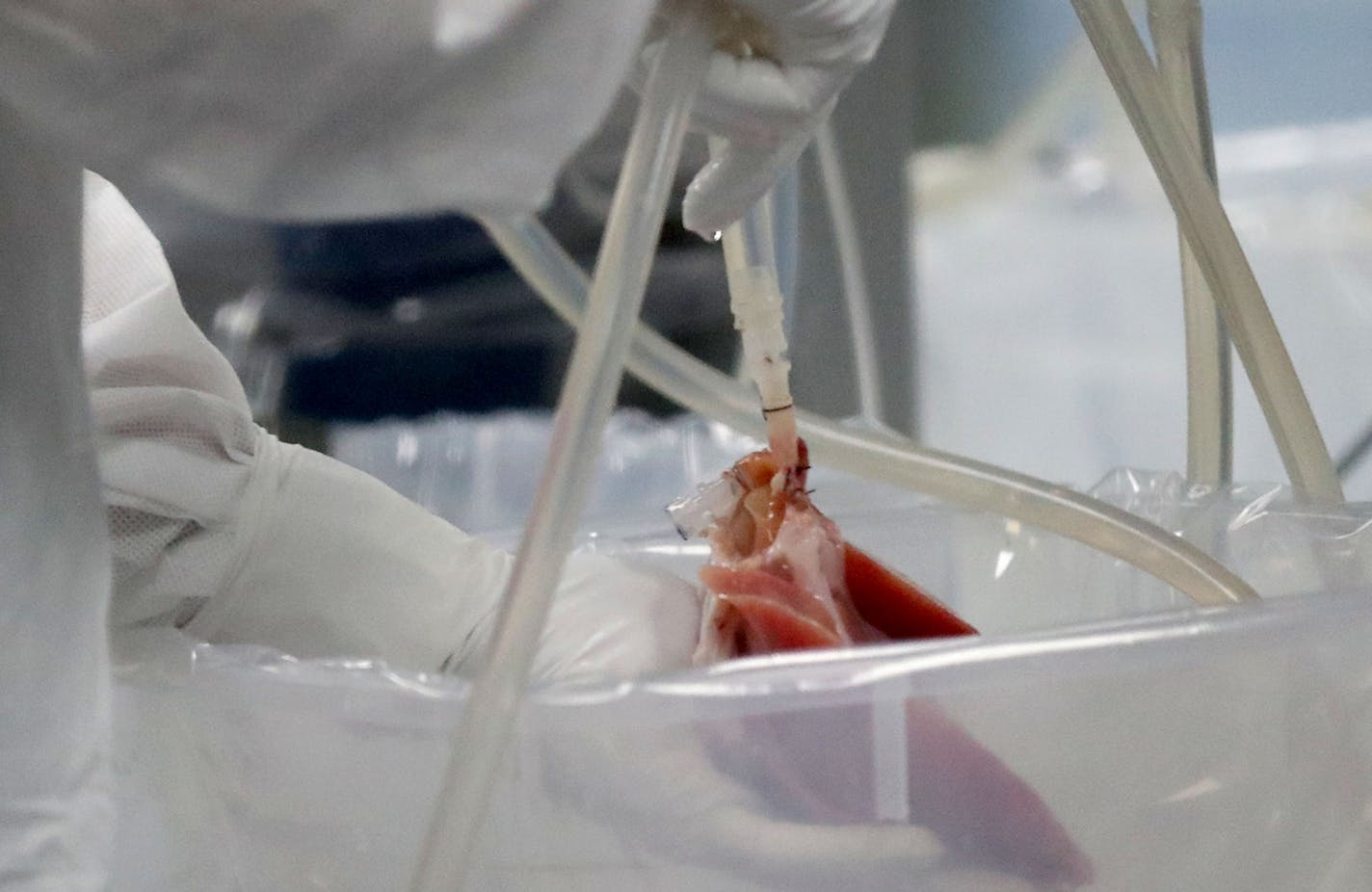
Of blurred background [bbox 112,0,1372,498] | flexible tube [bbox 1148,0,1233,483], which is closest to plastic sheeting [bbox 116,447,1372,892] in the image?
flexible tube [bbox 1148,0,1233,483]

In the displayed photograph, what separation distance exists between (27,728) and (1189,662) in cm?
36

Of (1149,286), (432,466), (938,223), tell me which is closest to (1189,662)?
(432,466)

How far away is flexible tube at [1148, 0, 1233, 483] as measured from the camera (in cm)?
59

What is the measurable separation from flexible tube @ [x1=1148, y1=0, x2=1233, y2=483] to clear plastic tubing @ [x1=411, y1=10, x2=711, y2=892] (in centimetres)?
31

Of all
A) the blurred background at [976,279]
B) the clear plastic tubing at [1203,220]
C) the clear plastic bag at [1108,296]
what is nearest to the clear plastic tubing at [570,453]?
the clear plastic tubing at [1203,220]

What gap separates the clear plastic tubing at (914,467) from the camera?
1.75 ft

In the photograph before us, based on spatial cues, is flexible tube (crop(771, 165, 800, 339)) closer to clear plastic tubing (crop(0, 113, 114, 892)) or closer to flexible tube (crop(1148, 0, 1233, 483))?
flexible tube (crop(1148, 0, 1233, 483))

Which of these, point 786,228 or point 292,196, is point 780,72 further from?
point 786,228

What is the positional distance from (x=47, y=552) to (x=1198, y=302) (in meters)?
0.55

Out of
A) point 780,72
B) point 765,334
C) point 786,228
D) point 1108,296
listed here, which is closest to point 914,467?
point 765,334

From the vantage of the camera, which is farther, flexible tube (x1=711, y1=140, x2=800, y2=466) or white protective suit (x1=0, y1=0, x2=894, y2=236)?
flexible tube (x1=711, y1=140, x2=800, y2=466)

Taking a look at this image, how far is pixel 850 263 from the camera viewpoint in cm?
110

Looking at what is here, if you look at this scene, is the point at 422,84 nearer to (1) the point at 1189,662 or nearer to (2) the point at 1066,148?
(1) the point at 1189,662

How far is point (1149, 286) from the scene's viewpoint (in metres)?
1.51
